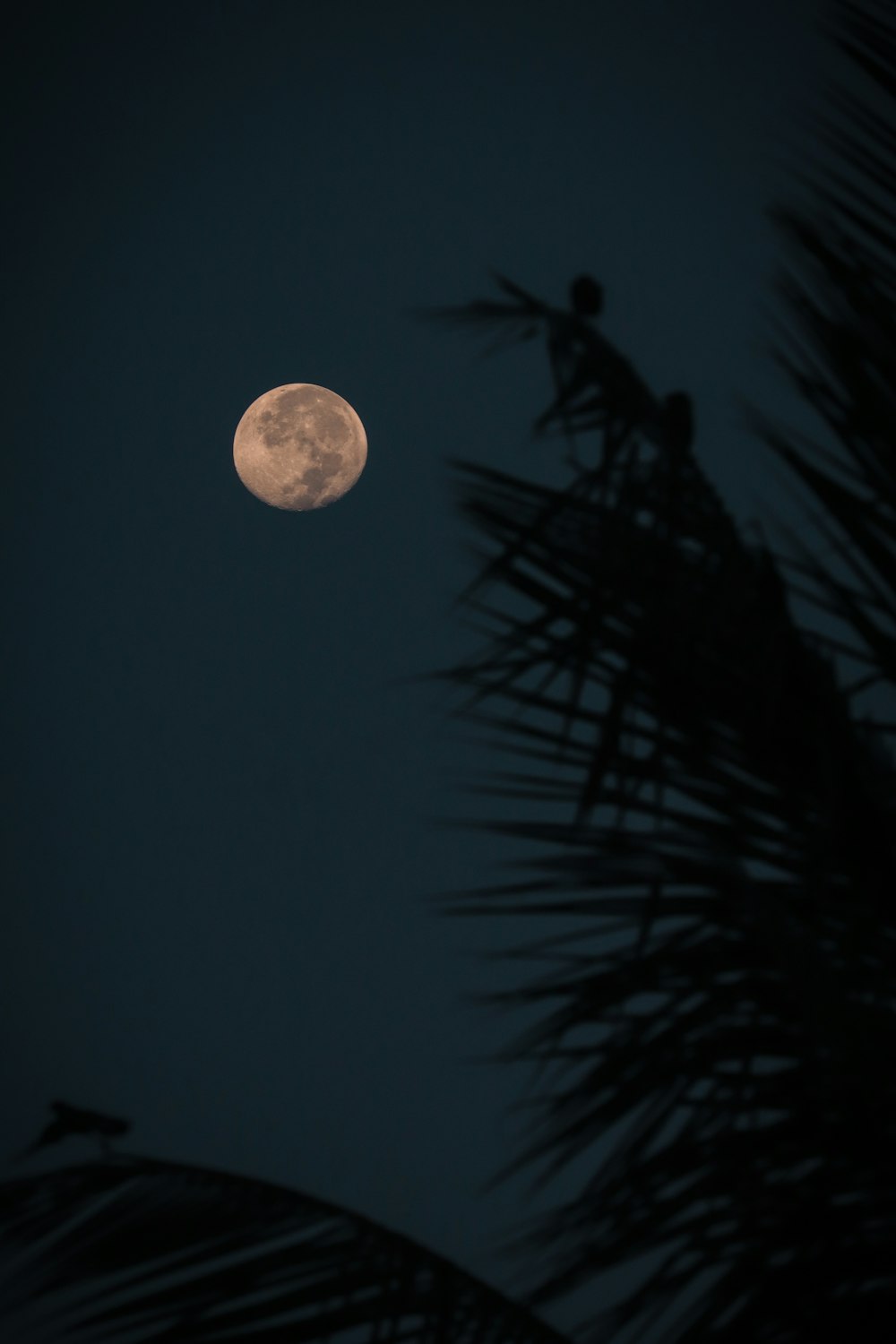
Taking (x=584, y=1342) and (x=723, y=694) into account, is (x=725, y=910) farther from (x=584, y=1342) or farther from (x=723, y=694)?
(x=584, y=1342)

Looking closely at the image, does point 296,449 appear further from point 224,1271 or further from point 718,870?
point 718,870

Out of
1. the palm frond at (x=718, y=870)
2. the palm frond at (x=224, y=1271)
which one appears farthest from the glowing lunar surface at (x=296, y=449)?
the palm frond at (x=718, y=870)

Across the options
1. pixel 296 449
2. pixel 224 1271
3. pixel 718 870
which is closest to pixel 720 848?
pixel 718 870

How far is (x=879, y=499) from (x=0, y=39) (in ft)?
640

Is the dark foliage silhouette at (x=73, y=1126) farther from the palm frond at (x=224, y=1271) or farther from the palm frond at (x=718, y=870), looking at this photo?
the palm frond at (x=718, y=870)

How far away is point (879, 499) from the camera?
4.31 ft

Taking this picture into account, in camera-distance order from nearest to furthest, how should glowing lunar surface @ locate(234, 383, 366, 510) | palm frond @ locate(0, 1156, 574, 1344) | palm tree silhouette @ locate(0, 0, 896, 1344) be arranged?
1. palm tree silhouette @ locate(0, 0, 896, 1344)
2. palm frond @ locate(0, 1156, 574, 1344)
3. glowing lunar surface @ locate(234, 383, 366, 510)

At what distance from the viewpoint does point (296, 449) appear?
12719mm

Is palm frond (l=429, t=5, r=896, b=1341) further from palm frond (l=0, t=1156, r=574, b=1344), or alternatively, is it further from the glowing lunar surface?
the glowing lunar surface

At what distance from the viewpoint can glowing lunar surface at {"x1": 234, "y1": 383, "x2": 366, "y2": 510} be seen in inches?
491

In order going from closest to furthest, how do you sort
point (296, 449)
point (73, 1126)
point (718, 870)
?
point (718, 870), point (73, 1126), point (296, 449)

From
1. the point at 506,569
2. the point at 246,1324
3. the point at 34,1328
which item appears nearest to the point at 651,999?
the point at 506,569

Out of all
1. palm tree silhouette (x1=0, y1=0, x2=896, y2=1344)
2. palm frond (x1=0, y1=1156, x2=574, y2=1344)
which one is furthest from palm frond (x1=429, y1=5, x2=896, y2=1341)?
palm frond (x1=0, y1=1156, x2=574, y2=1344)

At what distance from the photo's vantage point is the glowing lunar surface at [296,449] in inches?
491
